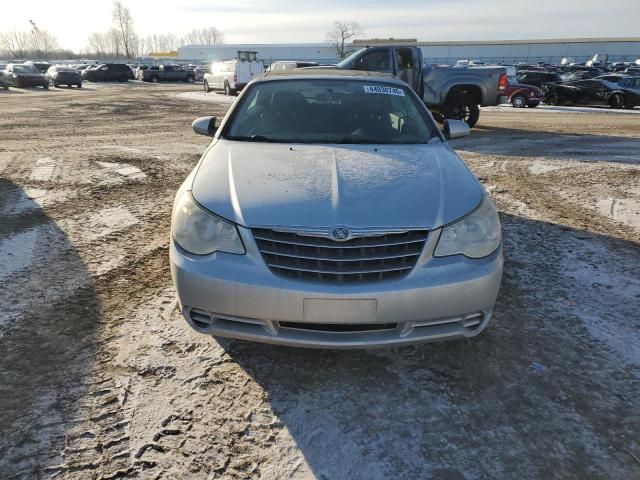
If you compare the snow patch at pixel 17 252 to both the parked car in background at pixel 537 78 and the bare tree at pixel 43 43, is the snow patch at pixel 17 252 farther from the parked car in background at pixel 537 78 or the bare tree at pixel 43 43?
the bare tree at pixel 43 43

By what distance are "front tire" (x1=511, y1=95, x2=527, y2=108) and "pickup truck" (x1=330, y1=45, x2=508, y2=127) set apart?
9497 mm

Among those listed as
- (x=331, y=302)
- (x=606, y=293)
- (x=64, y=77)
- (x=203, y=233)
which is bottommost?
(x=606, y=293)

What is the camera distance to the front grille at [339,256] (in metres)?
2.36

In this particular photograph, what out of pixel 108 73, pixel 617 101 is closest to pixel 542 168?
pixel 617 101

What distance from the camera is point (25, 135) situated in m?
10.9

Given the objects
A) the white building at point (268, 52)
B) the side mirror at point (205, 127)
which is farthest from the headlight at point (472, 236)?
the white building at point (268, 52)

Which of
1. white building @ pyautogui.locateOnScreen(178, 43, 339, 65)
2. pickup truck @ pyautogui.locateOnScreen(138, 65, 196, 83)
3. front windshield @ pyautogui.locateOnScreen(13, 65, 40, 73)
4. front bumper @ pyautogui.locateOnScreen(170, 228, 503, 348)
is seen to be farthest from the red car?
white building @ pyautogui.locateOnScreen(178, 43, 339, 65)

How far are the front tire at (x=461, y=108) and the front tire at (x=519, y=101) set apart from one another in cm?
969

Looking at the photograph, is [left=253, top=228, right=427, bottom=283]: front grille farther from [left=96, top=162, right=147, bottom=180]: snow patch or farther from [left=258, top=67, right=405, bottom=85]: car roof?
[left=96, top=162, right=147, bottom=180]: snow patch

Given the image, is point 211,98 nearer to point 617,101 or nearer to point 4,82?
point 4,82

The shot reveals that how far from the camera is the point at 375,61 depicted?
1197 cm

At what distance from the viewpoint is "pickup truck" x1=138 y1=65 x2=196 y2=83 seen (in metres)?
43.0

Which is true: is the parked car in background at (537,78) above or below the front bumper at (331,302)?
above

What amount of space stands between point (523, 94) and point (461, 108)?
9.94 metres
